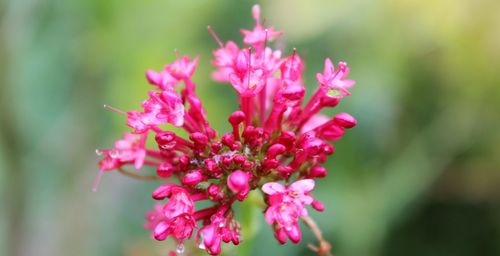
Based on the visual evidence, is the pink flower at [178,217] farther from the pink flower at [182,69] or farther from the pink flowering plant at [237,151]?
the pink flower at [182,69]

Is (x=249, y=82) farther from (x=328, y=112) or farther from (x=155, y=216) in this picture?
(x=328, y=112)

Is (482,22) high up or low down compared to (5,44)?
up

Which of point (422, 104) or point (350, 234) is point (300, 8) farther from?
point (350, 234)

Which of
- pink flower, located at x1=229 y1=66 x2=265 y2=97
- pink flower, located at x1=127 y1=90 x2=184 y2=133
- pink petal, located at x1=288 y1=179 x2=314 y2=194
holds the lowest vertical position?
pink petal, located at x1=288 y1=179 x2=314 y2=194

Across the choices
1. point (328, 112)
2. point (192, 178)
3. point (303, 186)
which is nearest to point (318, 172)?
point (303, 186)

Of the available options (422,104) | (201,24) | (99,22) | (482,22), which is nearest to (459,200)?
(422,104)

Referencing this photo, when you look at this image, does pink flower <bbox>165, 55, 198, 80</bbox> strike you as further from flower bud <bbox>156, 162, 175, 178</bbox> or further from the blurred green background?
the blurred green background

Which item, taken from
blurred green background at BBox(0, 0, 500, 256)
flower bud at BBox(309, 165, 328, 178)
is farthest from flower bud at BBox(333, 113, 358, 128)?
blurred green background at BBox(0, 0, 500, 256)
